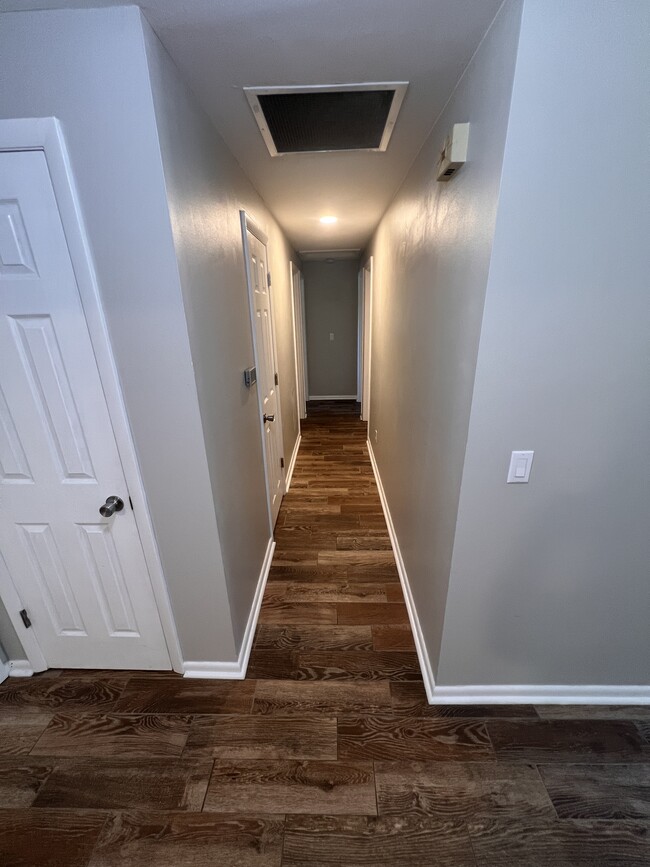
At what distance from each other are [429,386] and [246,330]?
3.34 feet

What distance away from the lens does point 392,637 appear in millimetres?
1653

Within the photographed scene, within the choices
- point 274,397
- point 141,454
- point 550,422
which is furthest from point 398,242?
point 141,454

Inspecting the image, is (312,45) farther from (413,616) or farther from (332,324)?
(332,324)

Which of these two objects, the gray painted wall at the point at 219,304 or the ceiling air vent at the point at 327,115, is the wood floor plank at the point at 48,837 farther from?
the ceiling air vent at the point at 327,115

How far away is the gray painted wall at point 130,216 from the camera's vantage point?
83cm

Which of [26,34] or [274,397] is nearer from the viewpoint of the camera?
[26,34]

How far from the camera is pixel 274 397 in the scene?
262 cm

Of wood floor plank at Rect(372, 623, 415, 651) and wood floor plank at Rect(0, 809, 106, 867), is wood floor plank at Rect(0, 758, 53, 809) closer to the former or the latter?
wood floor plank at Rect(0, 809, 106, 867)

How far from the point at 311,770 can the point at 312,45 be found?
2347 mm

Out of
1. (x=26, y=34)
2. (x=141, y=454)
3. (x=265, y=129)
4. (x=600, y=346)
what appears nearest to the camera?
(x=26, y=34)

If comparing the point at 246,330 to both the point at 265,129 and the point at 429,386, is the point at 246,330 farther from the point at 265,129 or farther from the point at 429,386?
the point at 429,386

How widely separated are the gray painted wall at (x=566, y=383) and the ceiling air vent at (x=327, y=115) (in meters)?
0.58

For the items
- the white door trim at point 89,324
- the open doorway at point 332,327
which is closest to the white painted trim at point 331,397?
the open doorway at point 332,327

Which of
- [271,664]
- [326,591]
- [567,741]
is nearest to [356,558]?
[326,591]
